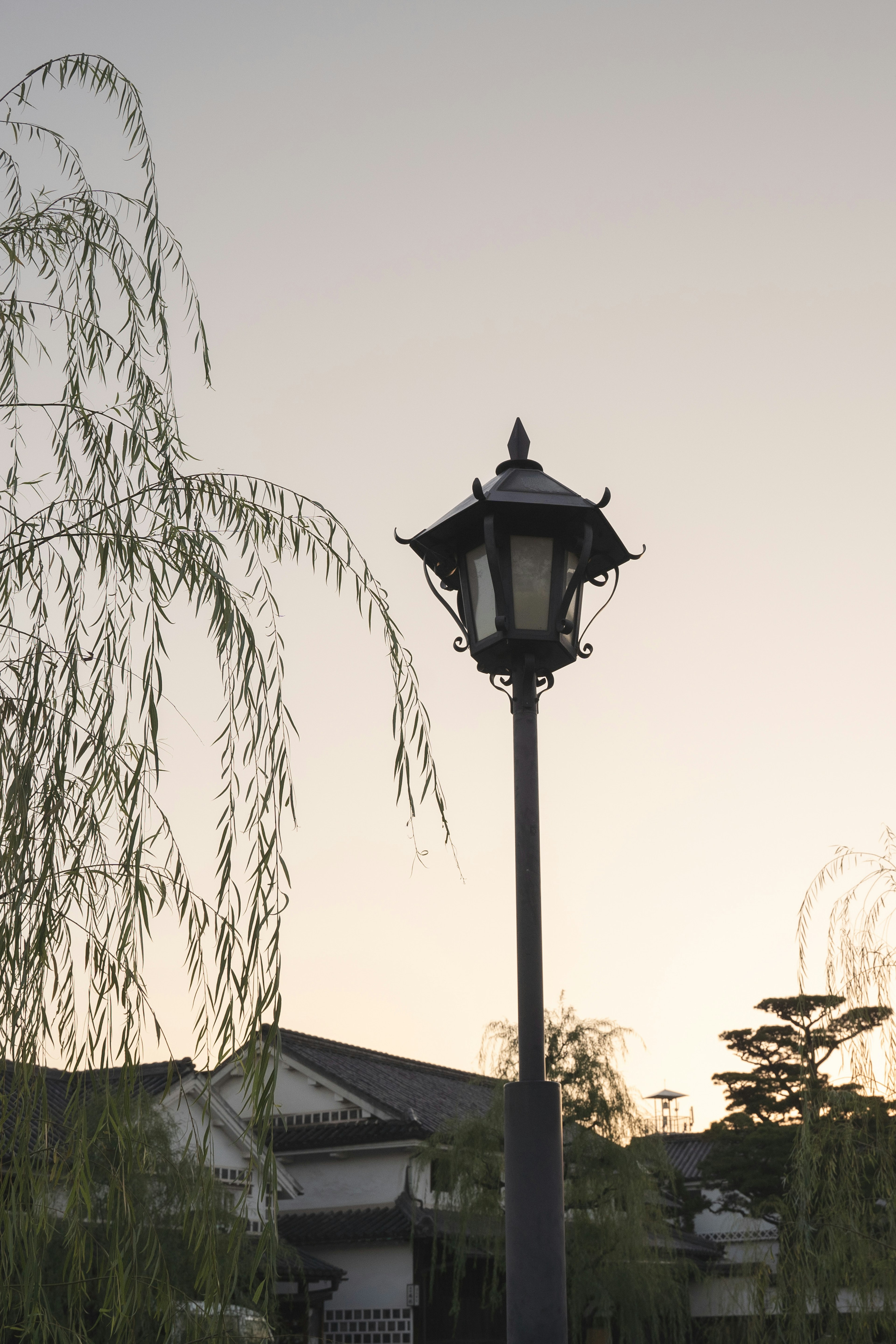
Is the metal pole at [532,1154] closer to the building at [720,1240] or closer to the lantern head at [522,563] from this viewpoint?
the lantern head at [522,563]

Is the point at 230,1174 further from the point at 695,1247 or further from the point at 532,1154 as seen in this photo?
the point at 532,1154

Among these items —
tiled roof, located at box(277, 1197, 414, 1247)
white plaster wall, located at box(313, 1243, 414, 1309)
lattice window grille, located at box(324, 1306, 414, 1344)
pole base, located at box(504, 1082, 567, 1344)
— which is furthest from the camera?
tiled roof, located at box(277, 1197, 414, 1247)

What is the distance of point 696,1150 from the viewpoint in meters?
37.8

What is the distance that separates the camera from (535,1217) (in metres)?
2.97

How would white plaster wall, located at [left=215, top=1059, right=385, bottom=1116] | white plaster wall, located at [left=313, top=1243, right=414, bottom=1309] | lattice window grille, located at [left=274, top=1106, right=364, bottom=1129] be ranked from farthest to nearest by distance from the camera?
white plaster wall, located at [left=215, top=1059, right=385, bottom=1116] → lattice window grille, located at [left=274, top=1106, right=364, bottom=1129] → white plaster wall, located at [left=313, top=1243, right=414, bottom=1309]

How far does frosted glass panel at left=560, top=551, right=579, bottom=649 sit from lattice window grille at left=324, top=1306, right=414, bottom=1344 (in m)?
19.0

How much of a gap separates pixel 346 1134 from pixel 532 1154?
823 inches

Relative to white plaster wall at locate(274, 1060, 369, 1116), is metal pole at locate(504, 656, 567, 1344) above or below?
above

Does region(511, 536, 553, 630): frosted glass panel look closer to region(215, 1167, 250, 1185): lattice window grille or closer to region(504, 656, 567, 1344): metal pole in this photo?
region(504, 656, 567, 1344): metal pole

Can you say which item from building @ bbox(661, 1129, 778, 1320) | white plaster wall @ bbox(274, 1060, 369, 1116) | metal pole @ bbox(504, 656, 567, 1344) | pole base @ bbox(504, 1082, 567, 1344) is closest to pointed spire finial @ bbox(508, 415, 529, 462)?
metal pole @ bbox(504, 656, 567, 1344)

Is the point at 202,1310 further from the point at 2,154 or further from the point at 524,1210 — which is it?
the point at 2,154

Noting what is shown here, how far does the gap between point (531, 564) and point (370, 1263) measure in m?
20.1

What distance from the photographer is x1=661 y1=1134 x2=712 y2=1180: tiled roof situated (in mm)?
35719

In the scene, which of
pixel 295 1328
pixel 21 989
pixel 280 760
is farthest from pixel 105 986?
pixel 295 1328
